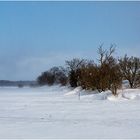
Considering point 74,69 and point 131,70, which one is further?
point 74,69

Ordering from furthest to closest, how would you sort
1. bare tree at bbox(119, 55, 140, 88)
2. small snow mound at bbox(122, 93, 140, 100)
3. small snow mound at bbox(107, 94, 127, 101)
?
bare tree at bbox(119, 55, 140, 88)
small snow mound at bbox(107, 94, 127, 101)
small snow mound at bbox(122, 93, 140, 100)

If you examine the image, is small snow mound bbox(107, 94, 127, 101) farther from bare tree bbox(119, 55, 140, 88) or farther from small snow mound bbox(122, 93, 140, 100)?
bare tree bbox(119, 55, 140, 88)

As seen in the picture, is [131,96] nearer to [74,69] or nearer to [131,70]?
[131,70]

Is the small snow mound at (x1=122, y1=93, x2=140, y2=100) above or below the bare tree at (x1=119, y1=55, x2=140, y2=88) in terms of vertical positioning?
below

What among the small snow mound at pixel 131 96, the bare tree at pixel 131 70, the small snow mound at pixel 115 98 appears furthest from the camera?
the bare tree at pixel 131 70

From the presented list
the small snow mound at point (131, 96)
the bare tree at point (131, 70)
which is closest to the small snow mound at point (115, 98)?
the small snow mound at point (131, 96)

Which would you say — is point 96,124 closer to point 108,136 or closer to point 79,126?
point 79,126

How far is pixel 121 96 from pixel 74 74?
36.3 metres

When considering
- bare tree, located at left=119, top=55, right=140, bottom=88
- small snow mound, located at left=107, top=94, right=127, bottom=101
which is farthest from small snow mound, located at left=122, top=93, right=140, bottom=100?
bare tree, located at left=119, top=55, right=140, bottom=88

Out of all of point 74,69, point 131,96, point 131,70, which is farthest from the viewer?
point 74,69

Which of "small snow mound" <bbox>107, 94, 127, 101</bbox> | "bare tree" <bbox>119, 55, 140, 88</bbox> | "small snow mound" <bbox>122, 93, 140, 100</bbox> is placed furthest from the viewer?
"bare tree" <bbox>119, 55, 140, 88</bbox>

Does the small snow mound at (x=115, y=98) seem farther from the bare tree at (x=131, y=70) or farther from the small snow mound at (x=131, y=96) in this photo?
the bare tree at (x=131, y=70)

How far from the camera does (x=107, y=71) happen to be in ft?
144

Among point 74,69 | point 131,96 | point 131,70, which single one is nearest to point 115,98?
point 131,96
